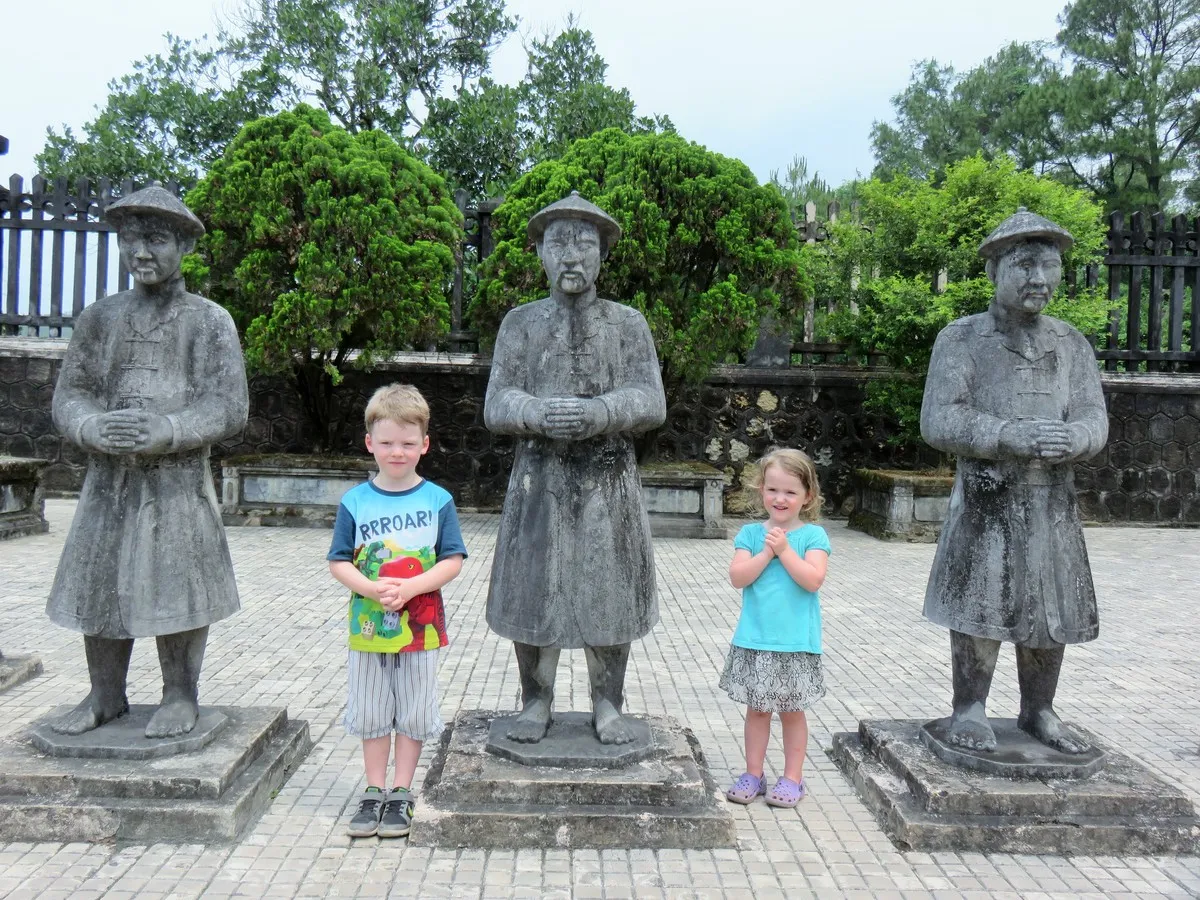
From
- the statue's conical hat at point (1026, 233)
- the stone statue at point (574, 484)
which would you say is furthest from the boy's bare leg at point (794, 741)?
the statue's conical hat at point (1026, 233)

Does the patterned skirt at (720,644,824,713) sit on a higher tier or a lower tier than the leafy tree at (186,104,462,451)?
lower

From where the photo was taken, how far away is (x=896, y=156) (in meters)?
27.8

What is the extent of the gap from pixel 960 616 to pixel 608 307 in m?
1.84

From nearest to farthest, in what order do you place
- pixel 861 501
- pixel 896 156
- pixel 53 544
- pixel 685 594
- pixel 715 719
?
pixel 715 719, pixel 685 594, pixel 53 544, pixel 861 501, pixel 896 156

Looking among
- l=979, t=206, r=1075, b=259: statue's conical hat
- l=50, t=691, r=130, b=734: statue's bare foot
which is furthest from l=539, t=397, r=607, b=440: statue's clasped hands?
l=50, t=691, r=130, b=734: statue's bare foot

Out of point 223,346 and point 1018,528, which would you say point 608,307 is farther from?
point 1018,528

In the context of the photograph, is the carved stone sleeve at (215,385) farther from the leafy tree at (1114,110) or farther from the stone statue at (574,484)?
the leafy tree at (1114,110)

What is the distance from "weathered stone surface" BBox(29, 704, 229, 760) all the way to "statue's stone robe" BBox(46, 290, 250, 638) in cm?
→ 39

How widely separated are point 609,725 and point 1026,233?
8.04ft

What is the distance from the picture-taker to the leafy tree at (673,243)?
1018 cm

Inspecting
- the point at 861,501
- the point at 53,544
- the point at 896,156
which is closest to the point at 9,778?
the point at 53,544

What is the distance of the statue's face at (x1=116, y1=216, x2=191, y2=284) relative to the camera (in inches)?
130

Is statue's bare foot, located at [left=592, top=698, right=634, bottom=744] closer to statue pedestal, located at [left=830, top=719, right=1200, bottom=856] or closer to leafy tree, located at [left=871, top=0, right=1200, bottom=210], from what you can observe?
statue pedestal, located at [left=830, top=719, right=1200, bottom=856]

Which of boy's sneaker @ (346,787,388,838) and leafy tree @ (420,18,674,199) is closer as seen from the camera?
boy's sneaker @ (346,787,388,838)
